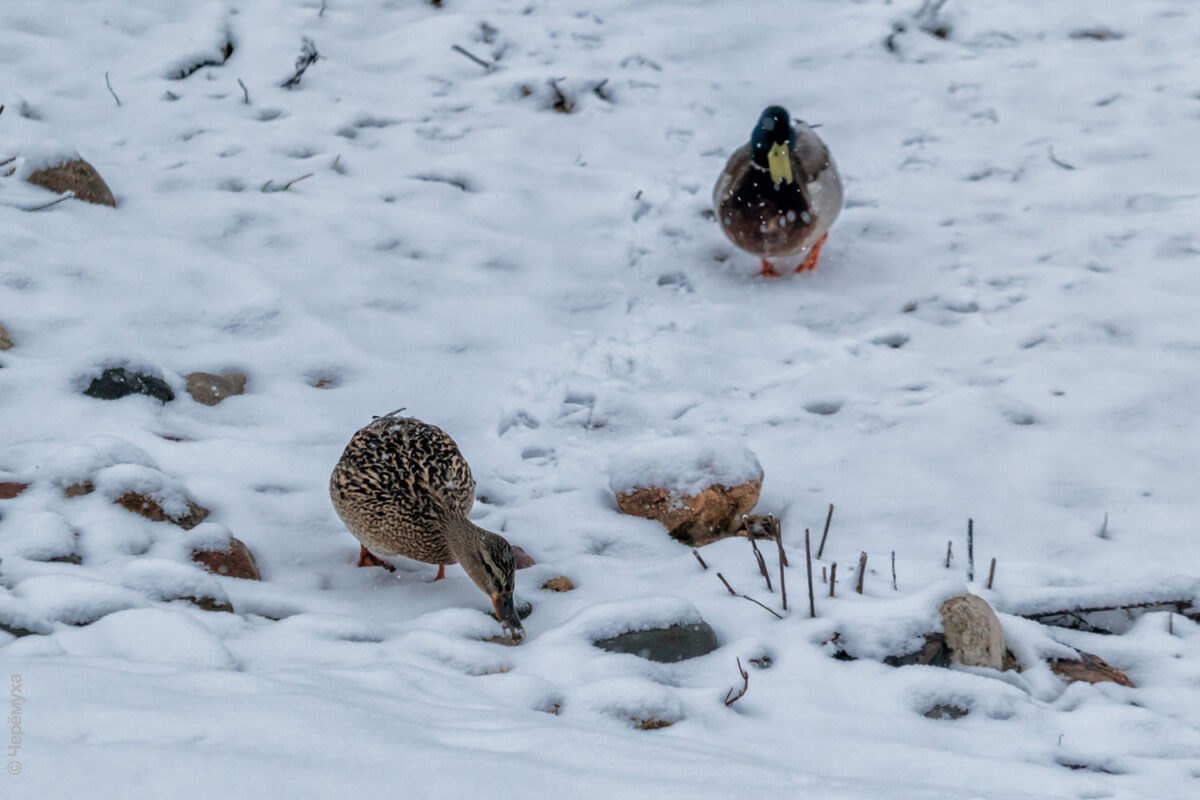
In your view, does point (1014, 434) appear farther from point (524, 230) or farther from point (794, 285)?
point (524, 230)

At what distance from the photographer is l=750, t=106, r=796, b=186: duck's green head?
17.6ft

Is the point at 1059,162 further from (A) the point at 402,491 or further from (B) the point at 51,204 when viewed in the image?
(B) the point at 51,204

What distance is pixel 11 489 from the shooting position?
10.7 ft

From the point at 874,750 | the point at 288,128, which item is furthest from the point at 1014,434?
the point at 288,128

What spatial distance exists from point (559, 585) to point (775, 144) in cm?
273

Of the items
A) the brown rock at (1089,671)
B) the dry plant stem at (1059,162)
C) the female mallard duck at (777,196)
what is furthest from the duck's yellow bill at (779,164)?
the brown rock at (1089,671)

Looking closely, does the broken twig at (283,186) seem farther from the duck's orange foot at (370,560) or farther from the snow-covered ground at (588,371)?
the duck's orange foot at (370,560)

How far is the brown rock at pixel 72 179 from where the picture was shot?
16.4ft

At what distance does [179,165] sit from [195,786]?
4472 millimetres

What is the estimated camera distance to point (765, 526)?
3.87 m

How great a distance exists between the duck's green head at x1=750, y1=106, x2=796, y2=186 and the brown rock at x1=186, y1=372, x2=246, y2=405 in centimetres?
251

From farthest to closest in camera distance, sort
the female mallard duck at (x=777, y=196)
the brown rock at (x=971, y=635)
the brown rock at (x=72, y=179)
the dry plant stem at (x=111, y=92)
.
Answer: the dry plant stem at (x=111, y=92) < the female mallard duck at (x=777, y=196) < the brown rock at (x=72, y=179) < the brown rock at (x=971, y=635)

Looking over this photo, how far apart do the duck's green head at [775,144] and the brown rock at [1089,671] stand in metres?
2.93

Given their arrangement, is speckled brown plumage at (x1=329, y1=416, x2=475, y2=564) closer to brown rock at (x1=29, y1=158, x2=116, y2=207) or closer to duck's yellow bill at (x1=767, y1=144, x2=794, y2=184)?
brown rock at (x1=29, y1=158, x2=116, y2=207)
